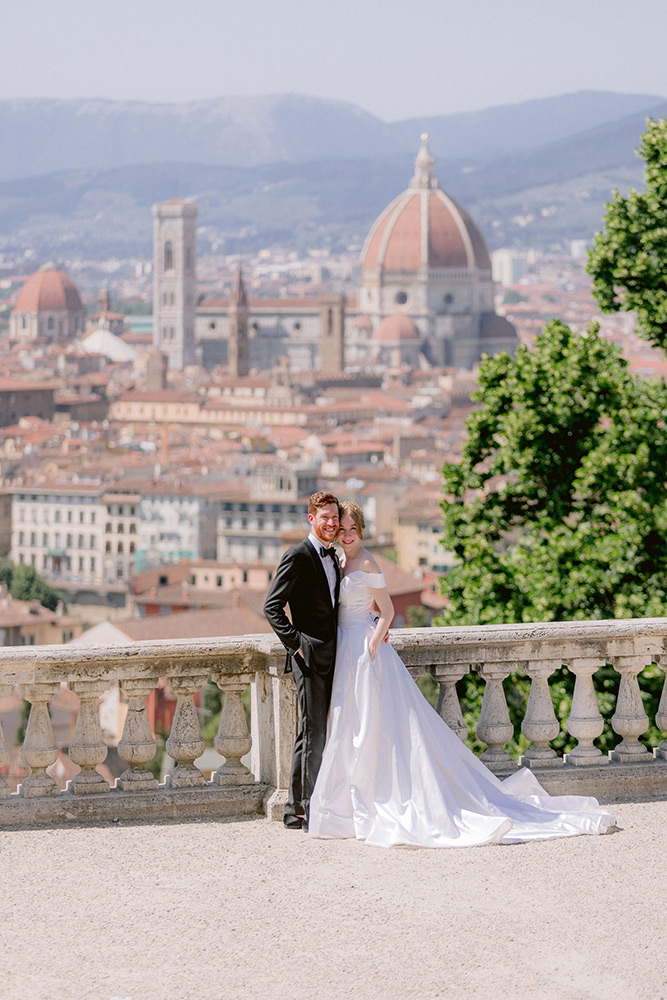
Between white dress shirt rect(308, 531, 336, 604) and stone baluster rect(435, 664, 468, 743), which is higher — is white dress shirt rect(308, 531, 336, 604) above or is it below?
above

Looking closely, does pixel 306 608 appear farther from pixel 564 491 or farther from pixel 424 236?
pixel 424 236

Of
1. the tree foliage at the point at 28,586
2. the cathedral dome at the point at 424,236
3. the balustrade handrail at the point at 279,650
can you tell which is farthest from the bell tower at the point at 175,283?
the balustrade handrail at the point at 279,650

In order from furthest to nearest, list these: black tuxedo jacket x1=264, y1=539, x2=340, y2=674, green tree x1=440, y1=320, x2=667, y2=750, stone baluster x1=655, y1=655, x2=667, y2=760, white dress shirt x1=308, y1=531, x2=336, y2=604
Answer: green tree x1=440, y1=320, x2=667, y2=750, stone baluster x1=655, y1=655, x2=667, y2=760, white dress shirt x1=308, y1=531, x2=336, y2=604, black tuxedo jacket x1=264, y1=539, x2=340, y2=674

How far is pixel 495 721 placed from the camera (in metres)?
4.30

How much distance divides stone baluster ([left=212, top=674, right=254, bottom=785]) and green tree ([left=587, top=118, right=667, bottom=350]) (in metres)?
4.36

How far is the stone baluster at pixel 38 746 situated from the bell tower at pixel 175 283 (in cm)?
11902

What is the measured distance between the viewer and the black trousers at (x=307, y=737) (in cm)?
407

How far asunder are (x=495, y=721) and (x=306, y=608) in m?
0.59

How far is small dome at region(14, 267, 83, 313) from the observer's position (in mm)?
142125

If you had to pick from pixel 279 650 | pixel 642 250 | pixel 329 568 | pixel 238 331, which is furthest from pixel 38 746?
pixel 238 331

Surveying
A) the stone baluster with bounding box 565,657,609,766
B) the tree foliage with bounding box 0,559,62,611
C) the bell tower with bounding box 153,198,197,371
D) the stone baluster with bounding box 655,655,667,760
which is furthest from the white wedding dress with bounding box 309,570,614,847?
the bell tower with bounding box 153,198,197,371

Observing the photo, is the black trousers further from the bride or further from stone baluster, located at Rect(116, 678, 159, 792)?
stone baluster, located at Rect(116, 678, 159, 792)

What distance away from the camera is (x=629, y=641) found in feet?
14.7

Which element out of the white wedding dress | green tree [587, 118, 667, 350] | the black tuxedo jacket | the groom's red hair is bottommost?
the white wedding dress
